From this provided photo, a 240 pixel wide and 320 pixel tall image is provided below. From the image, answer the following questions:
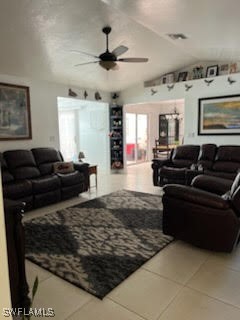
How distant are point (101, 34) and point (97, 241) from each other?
3.13m

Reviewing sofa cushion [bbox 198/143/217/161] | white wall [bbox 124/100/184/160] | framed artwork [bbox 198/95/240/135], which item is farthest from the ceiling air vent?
white wall [bbox 124/100/184/160]

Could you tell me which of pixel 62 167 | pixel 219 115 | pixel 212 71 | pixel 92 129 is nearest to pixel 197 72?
pixel 212 71

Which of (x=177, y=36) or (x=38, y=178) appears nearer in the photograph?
(x=177, y=36)

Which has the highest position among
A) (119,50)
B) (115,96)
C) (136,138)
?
(119,50)

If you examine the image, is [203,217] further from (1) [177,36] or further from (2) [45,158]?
(2) [45,158]

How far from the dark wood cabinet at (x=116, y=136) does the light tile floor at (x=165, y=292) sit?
4800 mm

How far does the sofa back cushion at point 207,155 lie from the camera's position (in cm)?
496

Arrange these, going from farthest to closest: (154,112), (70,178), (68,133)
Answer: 1. (154,112)
2. (68,133)
3. (70,178)

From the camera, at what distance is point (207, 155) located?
16.6ft

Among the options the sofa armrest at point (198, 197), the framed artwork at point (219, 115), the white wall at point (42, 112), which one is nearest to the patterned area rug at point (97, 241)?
the sofa armrest at point (198, 197)

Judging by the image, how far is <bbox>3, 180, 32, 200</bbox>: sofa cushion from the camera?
3559mm

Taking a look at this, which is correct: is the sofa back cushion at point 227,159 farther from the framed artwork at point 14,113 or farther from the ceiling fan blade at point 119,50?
the framed artwork at point 14,113

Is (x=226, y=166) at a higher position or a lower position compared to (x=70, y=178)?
higher

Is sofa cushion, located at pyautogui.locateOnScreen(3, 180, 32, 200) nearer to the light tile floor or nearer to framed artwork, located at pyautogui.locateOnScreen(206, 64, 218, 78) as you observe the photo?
the light tile floor
